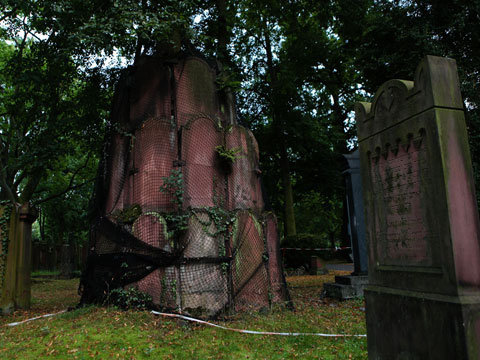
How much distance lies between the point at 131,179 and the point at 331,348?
542 cm

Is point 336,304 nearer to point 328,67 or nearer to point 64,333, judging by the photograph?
point 64,333

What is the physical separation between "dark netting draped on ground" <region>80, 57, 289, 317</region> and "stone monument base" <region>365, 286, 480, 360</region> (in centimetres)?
376

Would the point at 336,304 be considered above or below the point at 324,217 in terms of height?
below

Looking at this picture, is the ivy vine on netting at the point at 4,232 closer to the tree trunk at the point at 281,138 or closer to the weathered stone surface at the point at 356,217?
the weathered stone surface at the point at 356,217

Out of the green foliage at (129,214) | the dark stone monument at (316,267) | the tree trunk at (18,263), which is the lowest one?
the dark stone monument at (316,267)

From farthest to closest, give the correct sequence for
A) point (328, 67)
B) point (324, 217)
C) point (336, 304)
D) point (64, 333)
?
point (324, 217), point (328, 67), point (336, 304), point (64, 333)

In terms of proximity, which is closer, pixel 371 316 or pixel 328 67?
pixel 371 316

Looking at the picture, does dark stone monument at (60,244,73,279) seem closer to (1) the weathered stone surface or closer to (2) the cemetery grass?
(2) the cemetery grass

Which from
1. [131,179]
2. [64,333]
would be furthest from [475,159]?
[64,333]

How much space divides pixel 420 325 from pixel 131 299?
17.4ft

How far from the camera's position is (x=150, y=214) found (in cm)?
754

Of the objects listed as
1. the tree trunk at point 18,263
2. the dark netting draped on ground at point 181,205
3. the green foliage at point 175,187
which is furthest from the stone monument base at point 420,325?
the tree trunk at point 18,263

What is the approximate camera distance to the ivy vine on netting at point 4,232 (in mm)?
8297

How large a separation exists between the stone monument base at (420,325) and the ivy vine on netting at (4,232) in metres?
7.99
